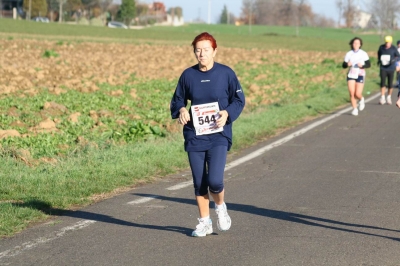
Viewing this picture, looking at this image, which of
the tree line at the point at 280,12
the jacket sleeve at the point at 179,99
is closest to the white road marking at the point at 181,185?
the jacket sleeve at the point at 179,99

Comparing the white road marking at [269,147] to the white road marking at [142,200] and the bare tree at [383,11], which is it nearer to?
the white road marking at [142,200]

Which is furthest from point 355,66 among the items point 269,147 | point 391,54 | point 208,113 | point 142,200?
point 208,113

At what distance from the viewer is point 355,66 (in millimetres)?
19594

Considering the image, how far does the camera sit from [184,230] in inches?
306

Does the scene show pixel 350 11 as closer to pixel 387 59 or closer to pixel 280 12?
pixel 280 12

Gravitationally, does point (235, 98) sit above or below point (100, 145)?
above

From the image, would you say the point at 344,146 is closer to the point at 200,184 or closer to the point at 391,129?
the point at 391,129

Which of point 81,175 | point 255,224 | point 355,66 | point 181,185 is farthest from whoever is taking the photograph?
point 355,66

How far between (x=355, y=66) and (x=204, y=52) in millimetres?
13037

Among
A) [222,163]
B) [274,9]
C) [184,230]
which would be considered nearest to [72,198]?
[184,230]

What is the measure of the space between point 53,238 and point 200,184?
1.34 m

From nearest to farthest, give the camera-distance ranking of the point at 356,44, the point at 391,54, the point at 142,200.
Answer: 1. the point at 142,200
2. the point at 356,44
3. the point at 391,54

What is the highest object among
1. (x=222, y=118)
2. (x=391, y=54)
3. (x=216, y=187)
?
(x=391, y=54)

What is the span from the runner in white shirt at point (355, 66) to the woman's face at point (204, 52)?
496 inches
